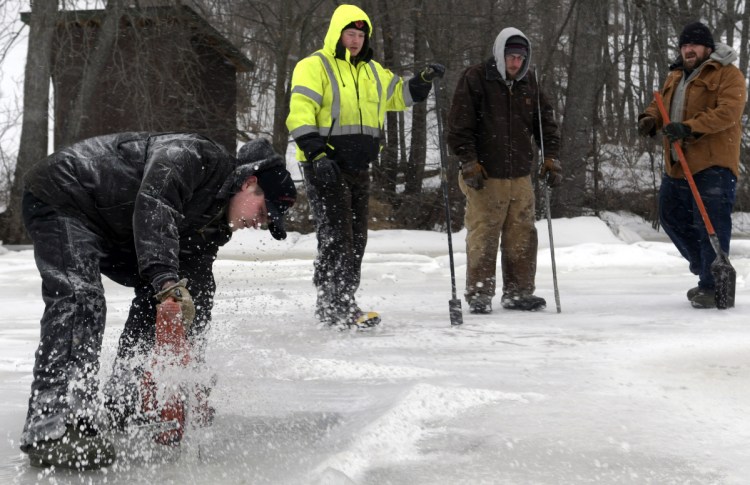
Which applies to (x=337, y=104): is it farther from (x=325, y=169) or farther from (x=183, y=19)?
(x=183, y=19)

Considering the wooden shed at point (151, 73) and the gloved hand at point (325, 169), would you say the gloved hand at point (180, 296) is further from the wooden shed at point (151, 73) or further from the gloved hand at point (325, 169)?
the wooden shed at point (151, 73)

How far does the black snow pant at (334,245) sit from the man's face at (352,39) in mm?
722

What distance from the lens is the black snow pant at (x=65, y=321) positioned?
2.53 metres

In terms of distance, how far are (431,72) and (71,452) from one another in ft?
11.0

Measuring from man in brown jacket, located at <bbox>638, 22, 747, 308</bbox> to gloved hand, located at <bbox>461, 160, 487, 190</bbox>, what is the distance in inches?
48.8

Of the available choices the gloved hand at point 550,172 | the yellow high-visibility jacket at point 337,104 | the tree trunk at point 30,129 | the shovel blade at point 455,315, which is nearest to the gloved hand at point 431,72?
the yellow high-visibility jacket at point 337,104

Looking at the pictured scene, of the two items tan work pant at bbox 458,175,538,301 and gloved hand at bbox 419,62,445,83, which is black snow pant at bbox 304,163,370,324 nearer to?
gloved hand at bbox 419,62,445,83

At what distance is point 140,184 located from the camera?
2738mm

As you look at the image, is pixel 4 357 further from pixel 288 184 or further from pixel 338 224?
pixel 288 184

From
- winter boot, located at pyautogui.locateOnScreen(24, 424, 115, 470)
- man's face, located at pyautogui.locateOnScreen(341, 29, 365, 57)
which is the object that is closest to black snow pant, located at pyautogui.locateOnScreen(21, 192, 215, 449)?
winter boot, located at pyautogui.locateOnScreen(24, 424, 115, 470)

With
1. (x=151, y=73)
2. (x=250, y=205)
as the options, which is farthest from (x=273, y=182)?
(x=151, y=73)

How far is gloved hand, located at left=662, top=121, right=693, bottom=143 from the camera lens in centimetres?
556

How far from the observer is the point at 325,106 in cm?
509

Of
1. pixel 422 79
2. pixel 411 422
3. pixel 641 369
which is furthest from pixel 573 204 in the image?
pixel 411 422
